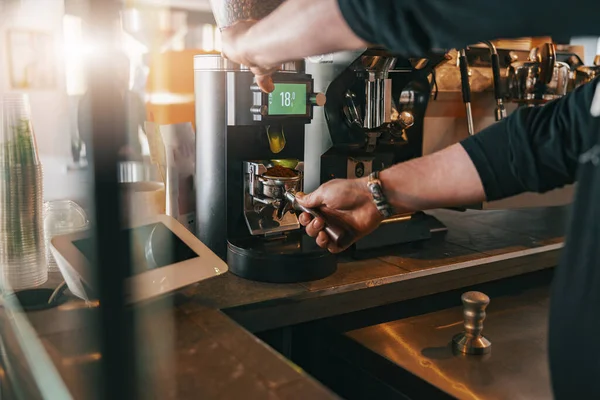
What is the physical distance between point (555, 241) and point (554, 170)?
0.91 metres

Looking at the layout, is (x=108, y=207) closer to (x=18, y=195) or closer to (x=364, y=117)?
(x=18, y=195)

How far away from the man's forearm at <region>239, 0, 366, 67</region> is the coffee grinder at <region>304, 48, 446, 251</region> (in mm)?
565

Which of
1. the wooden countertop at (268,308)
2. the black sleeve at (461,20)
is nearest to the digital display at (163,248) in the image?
the wooden countertop at (268,308)

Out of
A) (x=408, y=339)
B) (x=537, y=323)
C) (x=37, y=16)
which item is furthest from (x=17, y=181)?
(x=537, y=323)

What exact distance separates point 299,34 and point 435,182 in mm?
414

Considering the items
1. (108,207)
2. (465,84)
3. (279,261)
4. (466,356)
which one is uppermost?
(465,84)

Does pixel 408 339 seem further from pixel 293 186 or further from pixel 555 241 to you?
pixel 555 241

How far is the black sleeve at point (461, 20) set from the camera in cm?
51

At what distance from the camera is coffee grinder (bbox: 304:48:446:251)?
1411mm

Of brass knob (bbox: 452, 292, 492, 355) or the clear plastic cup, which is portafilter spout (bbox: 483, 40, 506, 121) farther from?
the clear plastic cup

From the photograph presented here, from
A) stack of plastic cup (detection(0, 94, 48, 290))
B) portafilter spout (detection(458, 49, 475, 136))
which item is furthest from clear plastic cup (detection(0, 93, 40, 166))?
portafilter spout (detection(458, 49, 475, 136))

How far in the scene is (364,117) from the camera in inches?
56.7

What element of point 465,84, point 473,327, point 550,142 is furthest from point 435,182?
point 465,84

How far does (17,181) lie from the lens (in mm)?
1116
